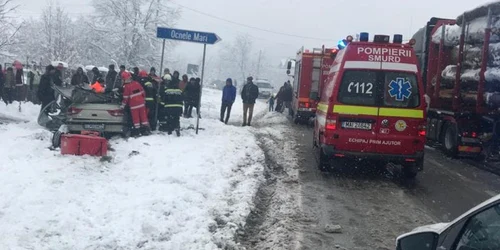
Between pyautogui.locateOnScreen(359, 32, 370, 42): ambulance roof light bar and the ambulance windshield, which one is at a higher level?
pyautogui.locateOnScreen(359, 32, 370, 42): ambulance roof light bar

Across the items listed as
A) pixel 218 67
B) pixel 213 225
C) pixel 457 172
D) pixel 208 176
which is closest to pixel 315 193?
pixel 208 176

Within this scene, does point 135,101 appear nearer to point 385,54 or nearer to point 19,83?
point 385,54

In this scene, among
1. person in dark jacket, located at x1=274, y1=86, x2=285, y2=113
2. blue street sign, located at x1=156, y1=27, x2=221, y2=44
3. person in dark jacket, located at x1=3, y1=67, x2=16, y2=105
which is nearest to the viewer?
blue street sign, located at x1=156, y1=27, x2=221, y2=44

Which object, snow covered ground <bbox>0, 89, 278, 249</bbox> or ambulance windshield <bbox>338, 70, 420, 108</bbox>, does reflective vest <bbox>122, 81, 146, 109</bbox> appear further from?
ambulance windshield <bbox>338, 70, 420, 108</bbox>

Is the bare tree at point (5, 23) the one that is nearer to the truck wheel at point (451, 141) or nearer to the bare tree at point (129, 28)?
the bare tree at point (129, 28)

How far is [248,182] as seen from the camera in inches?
340

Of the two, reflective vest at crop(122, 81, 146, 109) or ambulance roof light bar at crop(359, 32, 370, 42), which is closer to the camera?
ambulance roof light bar at crop(359, 32, 370, 42)

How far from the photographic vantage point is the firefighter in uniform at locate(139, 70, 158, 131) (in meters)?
13.2

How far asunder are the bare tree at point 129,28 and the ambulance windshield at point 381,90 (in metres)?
35.6

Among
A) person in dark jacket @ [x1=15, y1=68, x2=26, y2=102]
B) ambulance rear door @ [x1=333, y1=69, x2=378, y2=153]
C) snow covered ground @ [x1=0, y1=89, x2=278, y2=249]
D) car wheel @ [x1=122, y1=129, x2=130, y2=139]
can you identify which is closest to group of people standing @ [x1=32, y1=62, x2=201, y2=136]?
car wheel @ [x1=122, y1=129, x2=130, y2=139]

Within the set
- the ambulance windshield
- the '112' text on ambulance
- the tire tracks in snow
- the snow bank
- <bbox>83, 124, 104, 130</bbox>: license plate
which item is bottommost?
the tire tracks in snow

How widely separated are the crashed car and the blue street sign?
6.43 ft

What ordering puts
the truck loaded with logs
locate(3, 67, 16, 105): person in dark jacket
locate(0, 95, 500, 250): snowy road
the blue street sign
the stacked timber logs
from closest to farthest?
locate(0, 95, 500, 250): snowy road < the stacked timber logs < the truck loaded with logs < the blue street sign < locate(3, 67, 16, 105): person in dark jacket

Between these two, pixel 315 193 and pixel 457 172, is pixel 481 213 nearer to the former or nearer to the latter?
pixel 315 193
